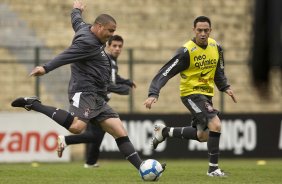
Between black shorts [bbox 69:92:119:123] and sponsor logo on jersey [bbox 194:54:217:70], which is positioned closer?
black shorts [bbox 69:92:119:123]

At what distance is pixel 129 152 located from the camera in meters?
7.57

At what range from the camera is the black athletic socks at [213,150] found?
842 centimetres

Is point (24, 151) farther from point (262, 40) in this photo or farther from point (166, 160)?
point (262, 40)

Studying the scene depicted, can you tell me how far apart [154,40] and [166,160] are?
19.2ft

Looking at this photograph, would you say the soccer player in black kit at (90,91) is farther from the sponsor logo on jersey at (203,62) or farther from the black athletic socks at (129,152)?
the sponsor logo on jersey at (203,62)

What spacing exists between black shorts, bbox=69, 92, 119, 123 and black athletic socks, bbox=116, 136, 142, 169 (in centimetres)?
32

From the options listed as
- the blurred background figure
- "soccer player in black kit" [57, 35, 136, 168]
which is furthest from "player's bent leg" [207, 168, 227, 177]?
the blurred background figure

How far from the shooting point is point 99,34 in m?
7.50

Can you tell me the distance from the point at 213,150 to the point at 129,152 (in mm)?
1306

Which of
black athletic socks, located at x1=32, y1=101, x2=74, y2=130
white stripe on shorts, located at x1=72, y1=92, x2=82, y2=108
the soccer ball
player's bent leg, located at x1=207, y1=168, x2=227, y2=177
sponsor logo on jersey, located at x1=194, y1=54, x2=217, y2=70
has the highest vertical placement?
sponsor logo on jersey, located at x1=194, y1=54, x2=217, y2=70

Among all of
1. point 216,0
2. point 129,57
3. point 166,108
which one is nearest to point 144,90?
point 166,108

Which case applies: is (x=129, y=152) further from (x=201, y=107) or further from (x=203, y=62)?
(x=203, y=62)

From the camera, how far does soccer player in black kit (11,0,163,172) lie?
751cm

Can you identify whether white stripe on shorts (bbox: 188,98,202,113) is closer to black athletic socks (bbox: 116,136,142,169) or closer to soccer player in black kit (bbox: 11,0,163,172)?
soccer player in black kit (bbox: 11,0,163,172)
